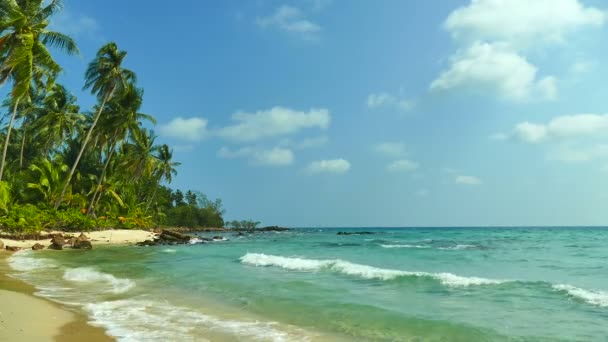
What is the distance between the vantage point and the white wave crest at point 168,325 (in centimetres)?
696

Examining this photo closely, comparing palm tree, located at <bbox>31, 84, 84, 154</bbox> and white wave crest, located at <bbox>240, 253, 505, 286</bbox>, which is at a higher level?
palm tree, located at <bbox>31, 84, 84, 154</bbox>

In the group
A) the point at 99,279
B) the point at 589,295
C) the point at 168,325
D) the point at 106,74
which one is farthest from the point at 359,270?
the point at 106,74

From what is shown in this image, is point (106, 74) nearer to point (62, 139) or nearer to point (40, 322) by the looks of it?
point (62, 139)

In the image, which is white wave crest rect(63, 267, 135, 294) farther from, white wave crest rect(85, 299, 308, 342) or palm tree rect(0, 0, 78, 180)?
→ palm tree rect(0, 0, 78, 180)

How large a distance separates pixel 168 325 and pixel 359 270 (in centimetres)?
990

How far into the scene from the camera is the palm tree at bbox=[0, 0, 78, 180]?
16.8 meters

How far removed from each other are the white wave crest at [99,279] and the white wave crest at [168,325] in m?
2.61

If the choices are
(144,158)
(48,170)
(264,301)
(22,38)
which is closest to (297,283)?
(264,301)

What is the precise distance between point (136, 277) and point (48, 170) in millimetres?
24087

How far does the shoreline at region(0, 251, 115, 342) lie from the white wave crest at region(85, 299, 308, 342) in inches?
11.9

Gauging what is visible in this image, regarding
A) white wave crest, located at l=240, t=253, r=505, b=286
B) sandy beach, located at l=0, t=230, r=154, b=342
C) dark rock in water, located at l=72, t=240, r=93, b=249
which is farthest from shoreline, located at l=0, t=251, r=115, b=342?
dark rock in water, located at l=72, t=240, r=93, b=249

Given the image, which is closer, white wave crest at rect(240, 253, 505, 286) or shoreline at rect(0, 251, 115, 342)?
shoreline at rect(0, 251, 115, 342)

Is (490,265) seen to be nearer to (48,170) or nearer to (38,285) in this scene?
(38,285)

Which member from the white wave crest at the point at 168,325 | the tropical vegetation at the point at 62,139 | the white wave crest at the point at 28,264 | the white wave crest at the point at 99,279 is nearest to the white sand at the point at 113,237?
the tropical vegetation at the point at 62,139
